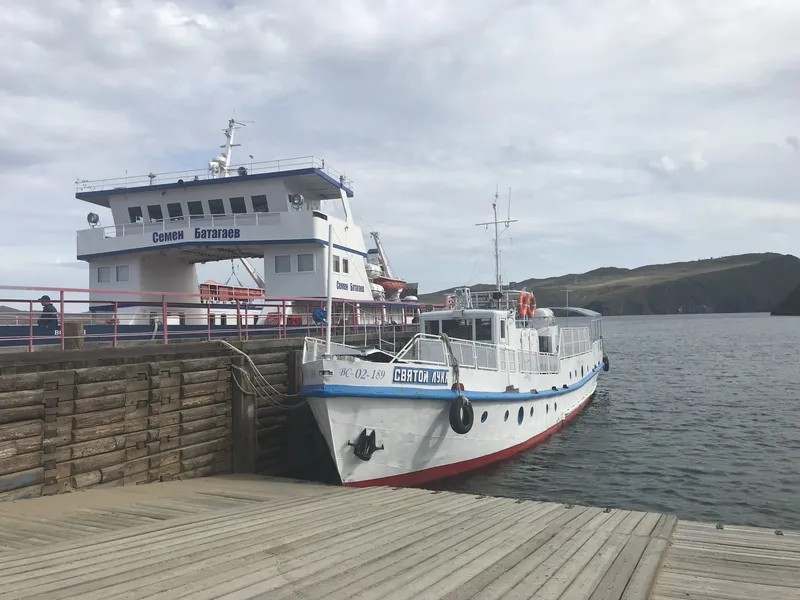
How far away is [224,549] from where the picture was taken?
5730mm

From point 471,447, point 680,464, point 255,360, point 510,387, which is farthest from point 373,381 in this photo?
point 680,464

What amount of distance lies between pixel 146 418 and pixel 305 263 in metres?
11.0

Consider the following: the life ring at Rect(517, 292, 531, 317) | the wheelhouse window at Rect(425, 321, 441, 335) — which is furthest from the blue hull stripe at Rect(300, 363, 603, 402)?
the life ring at Rect(517, 292, 531, 317)

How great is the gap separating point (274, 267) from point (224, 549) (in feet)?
51.3

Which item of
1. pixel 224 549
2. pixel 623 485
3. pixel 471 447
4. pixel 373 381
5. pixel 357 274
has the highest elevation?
pixel 357 274

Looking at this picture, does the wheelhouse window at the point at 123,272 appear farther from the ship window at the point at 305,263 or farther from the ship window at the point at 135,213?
the ship window at the point at 305,263

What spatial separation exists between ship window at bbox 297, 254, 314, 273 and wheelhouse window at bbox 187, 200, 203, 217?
170 inches

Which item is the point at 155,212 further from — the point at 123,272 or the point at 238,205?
the point at 238,205

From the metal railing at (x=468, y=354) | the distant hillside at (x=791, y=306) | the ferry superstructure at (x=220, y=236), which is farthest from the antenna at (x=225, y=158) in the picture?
the distant hillside at (x=791, y=306)

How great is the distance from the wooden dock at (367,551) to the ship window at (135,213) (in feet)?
51.2

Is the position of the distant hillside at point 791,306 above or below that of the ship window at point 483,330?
above

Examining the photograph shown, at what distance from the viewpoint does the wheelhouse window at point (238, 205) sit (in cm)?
2108

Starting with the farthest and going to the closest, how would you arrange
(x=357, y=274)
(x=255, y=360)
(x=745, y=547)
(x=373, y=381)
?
(x=357, y=274) < (x=255, y=360) < (x=373, y=381) < (x=745, y=547)

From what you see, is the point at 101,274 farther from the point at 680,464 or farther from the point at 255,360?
the point at 680,464
